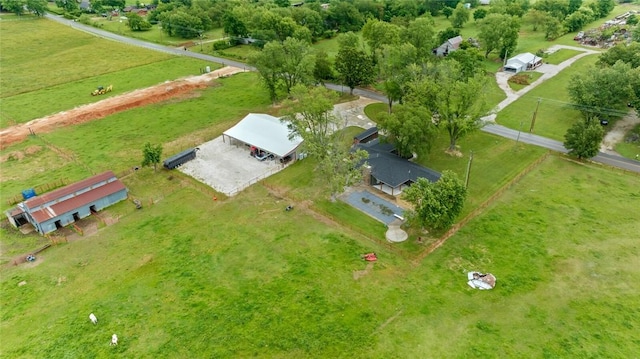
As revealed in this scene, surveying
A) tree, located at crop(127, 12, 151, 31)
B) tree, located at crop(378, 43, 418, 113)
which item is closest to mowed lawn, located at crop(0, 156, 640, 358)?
tree, located at crop(378, 43, 418, 113)

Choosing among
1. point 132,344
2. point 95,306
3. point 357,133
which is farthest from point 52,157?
point 357,133

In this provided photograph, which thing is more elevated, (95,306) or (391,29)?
(391,29)

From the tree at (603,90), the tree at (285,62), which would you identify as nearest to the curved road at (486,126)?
the tree at (603,90)

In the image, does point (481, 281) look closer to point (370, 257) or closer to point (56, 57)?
point (370, 257)

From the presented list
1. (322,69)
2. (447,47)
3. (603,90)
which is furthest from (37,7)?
(603,90)

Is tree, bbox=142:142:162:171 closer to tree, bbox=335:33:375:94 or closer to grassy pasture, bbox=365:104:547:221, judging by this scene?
grassy pasture, bbox=365:104:547:221

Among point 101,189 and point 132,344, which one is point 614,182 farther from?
point 101,189
